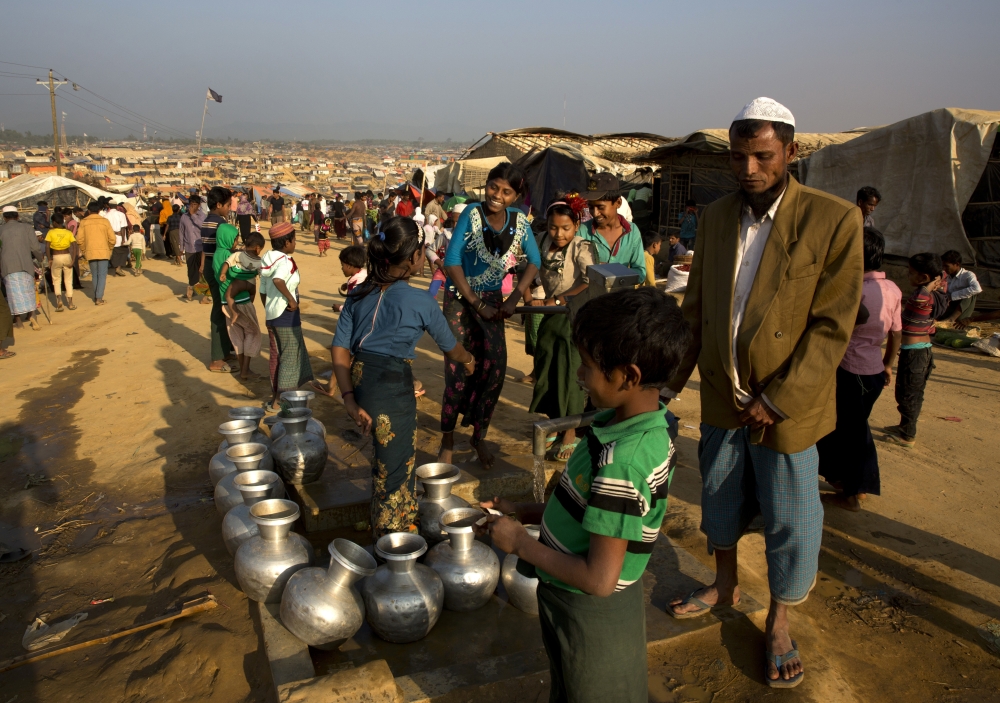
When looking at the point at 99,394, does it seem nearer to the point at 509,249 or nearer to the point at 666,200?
the point at 509,249

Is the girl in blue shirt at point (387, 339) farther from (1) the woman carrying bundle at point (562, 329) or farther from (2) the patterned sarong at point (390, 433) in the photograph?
(1) the woman carrying bundle at point (562, 329)

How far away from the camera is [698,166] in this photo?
46.2ft

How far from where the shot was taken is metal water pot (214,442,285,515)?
3748mm

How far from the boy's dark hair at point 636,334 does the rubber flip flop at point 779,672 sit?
1.64 metres

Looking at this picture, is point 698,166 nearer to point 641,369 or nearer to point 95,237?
point 95,237

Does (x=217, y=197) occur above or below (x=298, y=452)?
above

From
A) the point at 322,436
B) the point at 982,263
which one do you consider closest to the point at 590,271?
the point at 322,436

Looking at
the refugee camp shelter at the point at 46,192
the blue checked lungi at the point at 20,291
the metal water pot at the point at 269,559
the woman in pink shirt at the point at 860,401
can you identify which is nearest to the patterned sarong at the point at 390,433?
the metal water pot at the point at 269,559

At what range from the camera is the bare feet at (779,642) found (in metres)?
2.57

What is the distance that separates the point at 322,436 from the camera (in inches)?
167

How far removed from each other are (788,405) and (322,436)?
2.89 meters

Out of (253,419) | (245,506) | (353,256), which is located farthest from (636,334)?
(353,256)

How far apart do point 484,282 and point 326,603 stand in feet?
7.03

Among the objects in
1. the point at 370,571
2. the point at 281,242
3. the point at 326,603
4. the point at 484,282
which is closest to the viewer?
the point at 326,603
